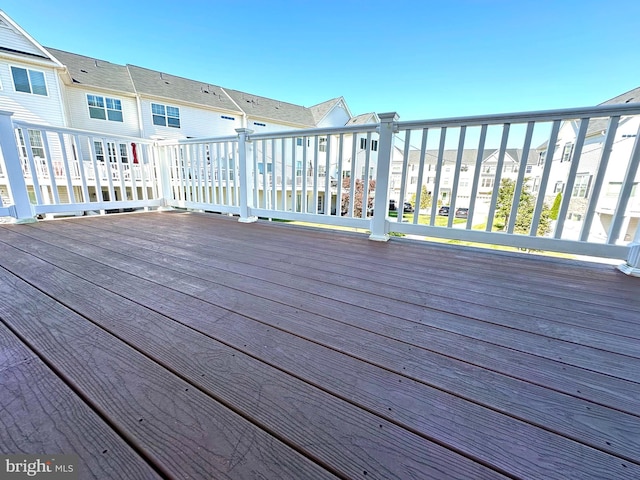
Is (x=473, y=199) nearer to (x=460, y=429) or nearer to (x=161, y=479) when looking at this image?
(x=460, y=429)

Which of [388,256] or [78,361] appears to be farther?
[388,256]

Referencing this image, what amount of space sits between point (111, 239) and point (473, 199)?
8.15 feet

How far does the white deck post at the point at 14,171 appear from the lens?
2.11 m

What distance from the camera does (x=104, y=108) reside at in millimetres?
8328

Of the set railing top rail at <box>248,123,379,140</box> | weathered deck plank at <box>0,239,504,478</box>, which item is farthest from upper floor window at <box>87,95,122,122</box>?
weathered deck plank at <box>0,239,504,478</box>

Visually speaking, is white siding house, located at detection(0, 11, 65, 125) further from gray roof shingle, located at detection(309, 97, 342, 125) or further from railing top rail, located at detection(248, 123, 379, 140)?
gray roof shingle, located at detection(309, 97, 342, 125)

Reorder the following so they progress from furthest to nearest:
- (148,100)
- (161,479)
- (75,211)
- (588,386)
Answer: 1. (148,100)
2. (75,211)
3. (588,386)
4. (161,479)

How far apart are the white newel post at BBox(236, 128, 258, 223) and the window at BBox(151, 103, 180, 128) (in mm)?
8775

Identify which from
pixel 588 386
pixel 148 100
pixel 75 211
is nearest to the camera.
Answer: pixel 588 386

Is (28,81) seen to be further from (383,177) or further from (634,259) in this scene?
(634,259)

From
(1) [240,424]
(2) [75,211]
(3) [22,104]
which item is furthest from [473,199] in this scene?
(3) [22,104]

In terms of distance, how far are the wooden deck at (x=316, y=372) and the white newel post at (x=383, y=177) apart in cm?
77

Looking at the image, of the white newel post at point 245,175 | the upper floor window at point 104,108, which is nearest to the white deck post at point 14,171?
the white newel post at point 245,175

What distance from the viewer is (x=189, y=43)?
956 centimetres
